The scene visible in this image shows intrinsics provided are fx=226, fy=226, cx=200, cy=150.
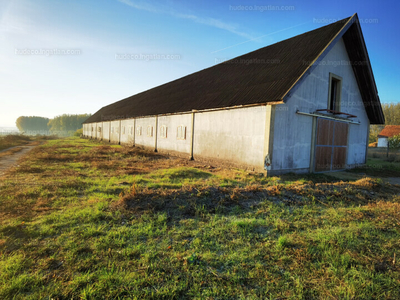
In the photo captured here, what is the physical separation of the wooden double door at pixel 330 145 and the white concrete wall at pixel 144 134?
12877mm

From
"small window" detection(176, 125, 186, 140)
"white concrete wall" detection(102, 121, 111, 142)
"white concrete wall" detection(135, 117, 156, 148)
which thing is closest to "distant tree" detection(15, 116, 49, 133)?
"white concrete wall" detection(102, 121, 111, 142)

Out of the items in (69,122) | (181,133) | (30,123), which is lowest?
(181,133)

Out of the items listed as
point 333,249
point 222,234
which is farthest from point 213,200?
point 333,249

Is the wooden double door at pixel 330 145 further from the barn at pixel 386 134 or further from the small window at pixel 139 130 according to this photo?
the barn at pixel 386 134

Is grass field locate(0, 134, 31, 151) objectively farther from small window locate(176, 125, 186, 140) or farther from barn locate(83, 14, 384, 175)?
barn locate(83, 14, 384, 175)

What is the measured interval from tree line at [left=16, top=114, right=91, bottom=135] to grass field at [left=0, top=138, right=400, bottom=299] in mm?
111489

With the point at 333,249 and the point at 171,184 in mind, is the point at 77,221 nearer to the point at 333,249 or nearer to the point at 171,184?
the point at 171,184

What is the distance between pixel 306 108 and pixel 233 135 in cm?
375

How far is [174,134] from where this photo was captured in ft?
54.5

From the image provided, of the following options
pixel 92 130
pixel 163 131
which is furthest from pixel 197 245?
pixel 92 130

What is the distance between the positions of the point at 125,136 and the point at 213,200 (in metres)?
22.7

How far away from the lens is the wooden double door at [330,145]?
11.8 metres

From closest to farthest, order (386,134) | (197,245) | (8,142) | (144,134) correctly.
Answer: (197,245), (144,134), (8,142), (386,134)

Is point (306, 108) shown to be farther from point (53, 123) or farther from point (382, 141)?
point (53, 123)
